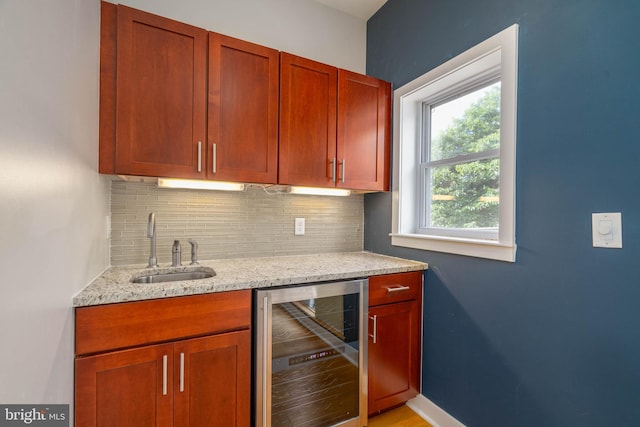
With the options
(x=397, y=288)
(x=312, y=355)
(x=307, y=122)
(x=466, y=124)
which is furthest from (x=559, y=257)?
(x=307, y=122)

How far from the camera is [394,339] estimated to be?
175 centimetres

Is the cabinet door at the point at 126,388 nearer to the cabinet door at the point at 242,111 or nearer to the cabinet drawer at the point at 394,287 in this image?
the cabinet door at the point at 242,111

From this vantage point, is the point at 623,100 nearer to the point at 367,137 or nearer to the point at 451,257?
the point at 451,257

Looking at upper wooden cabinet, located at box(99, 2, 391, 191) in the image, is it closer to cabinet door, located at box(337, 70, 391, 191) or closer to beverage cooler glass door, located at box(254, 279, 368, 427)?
cabinet door, located at box(337, 70, 391, 191)

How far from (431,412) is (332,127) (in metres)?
1.92

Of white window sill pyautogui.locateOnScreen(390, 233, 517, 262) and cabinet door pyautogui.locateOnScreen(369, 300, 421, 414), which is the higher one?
white window sill pyautogui.locateOnScreen(390, 233, 517, 262)

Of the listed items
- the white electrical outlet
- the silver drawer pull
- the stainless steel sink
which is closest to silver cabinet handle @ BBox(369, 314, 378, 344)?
the silver drawer pull

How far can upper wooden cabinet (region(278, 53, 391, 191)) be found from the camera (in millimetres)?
1759

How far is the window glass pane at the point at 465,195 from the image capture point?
1.62 m

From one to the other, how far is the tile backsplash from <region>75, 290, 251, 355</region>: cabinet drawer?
0.64m

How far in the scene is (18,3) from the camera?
64 centimetres

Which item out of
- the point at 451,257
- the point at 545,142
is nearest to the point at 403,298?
the point at 451,257

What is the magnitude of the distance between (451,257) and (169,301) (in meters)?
1.49

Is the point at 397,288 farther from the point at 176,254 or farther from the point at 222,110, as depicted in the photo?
the point at 222,110
